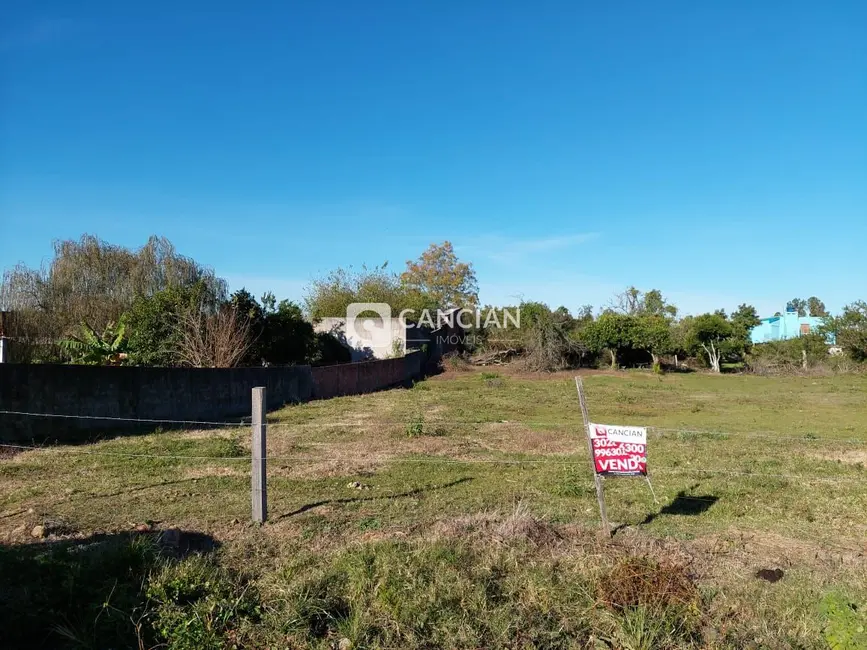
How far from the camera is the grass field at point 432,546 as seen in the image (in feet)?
13.5

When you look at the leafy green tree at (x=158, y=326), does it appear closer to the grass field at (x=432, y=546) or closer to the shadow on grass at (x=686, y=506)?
the grass field at (x=432, y=546)

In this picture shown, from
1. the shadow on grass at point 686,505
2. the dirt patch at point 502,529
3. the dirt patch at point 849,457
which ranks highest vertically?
the dirt patch at point 502,529

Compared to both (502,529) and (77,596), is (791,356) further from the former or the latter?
(77,596)

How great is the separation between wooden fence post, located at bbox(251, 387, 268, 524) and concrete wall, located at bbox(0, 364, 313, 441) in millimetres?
7218

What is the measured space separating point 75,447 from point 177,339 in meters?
10.1

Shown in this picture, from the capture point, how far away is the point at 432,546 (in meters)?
5.38

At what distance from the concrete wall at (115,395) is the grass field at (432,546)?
1.15 meters

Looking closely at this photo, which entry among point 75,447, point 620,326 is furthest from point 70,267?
point 620,326

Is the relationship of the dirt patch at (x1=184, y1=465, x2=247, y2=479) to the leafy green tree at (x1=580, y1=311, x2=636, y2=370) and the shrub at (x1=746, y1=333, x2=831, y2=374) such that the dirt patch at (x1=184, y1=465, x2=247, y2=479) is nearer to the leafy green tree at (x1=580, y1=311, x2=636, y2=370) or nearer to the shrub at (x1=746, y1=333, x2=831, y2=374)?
the leafy green tree at (x1=580, y1=311, x2=636, y2=370)

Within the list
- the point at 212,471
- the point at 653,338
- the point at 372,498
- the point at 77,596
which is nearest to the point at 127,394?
the point at 212,471

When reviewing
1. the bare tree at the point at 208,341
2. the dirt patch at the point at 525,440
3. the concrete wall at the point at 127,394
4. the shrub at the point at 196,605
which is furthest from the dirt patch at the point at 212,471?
the bare tree at the point at 208,341

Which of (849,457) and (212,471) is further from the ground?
(212,471)

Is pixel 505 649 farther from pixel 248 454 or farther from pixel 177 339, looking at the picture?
pixel 177 339

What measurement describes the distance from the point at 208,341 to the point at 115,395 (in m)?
6.89
